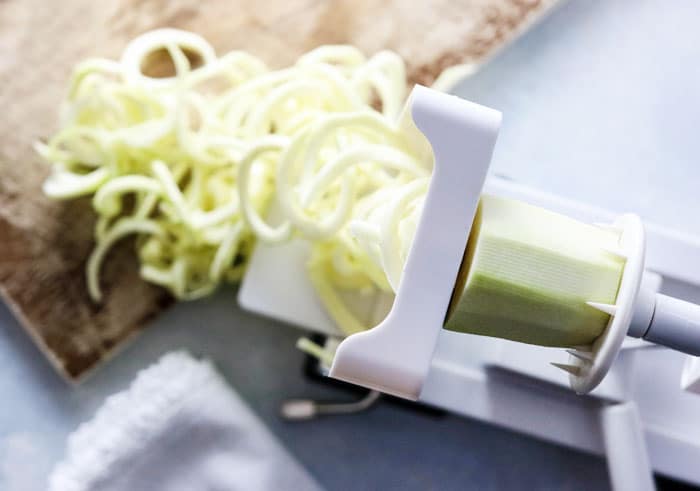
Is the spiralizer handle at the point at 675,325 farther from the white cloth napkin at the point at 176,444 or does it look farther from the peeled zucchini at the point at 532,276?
the white cloth napkin at the point at 176,444

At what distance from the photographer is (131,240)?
72cm

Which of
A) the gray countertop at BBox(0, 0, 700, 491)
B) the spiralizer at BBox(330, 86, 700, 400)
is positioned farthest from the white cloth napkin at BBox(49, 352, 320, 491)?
the spiralizer at BBox(330, 86, 700, 400)

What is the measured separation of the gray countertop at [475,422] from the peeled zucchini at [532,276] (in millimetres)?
330

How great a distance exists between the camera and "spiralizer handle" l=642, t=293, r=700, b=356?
38cm

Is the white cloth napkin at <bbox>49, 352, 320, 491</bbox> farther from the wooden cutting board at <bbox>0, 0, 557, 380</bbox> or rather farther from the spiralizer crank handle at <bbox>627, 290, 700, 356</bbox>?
the spiralizer crank handle at <bbox>627, 290, 700, 356</bbox>

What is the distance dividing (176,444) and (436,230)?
16.6 inches

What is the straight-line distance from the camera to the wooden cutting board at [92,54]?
2.27ft

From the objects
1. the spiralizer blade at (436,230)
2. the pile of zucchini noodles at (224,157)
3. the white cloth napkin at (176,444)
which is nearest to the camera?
the spiralizer blade at (436,230)

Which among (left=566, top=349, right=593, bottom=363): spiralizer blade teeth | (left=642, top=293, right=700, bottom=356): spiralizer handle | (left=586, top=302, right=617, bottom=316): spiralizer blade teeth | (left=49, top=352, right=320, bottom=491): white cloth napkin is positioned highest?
(left=586, top=302, right=617, bottom=316): spiralizer blade teeth

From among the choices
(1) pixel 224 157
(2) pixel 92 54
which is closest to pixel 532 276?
(1) pixel 224 157

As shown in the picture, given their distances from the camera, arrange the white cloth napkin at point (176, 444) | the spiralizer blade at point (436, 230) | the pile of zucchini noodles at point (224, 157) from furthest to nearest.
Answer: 1. the white cloth napkin at point (176, 444)
2. the pile of zucchini noodles at point (224, 157)
3. the spiralizer blade at point (436, 230)

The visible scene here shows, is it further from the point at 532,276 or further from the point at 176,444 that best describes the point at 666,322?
the point at 176,444

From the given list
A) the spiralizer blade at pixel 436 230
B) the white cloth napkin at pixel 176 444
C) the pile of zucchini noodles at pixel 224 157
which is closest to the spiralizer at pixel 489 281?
the spiralizer blade at pixel 436 230

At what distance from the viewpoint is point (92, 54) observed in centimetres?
70
